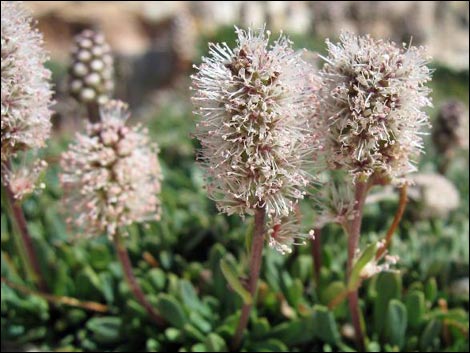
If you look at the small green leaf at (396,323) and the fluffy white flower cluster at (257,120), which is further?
the small green leaf at (396,323)

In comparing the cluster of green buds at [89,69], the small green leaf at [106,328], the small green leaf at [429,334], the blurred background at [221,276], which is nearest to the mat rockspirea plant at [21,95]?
the blurred background at [221,276]

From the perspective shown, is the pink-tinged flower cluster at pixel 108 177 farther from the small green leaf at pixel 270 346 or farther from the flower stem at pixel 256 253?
the small green leaf at pixel 270 346

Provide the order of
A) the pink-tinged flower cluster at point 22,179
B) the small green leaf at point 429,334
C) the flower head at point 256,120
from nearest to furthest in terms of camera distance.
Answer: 1. the flower head at point 256,120
2. the pink-tinged flower cluster at point 22,179
3. the small green leaf at point 429,334

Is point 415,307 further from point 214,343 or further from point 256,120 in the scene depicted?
point 256,120

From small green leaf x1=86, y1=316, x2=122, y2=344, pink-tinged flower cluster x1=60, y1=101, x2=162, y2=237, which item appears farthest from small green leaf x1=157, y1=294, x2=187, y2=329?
pink-tinged flower cluster x1=60, y1=101, x2=162, y2=237

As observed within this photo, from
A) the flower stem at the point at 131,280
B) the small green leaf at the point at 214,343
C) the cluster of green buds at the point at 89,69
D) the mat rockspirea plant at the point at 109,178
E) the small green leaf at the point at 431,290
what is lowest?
the small green leaf at the point at 214,343

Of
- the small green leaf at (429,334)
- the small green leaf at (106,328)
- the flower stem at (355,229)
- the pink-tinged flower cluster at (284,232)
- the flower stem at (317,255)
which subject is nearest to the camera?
the pink-tinged flower cluster at (284,232)

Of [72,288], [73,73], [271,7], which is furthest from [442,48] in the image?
[72,288]
